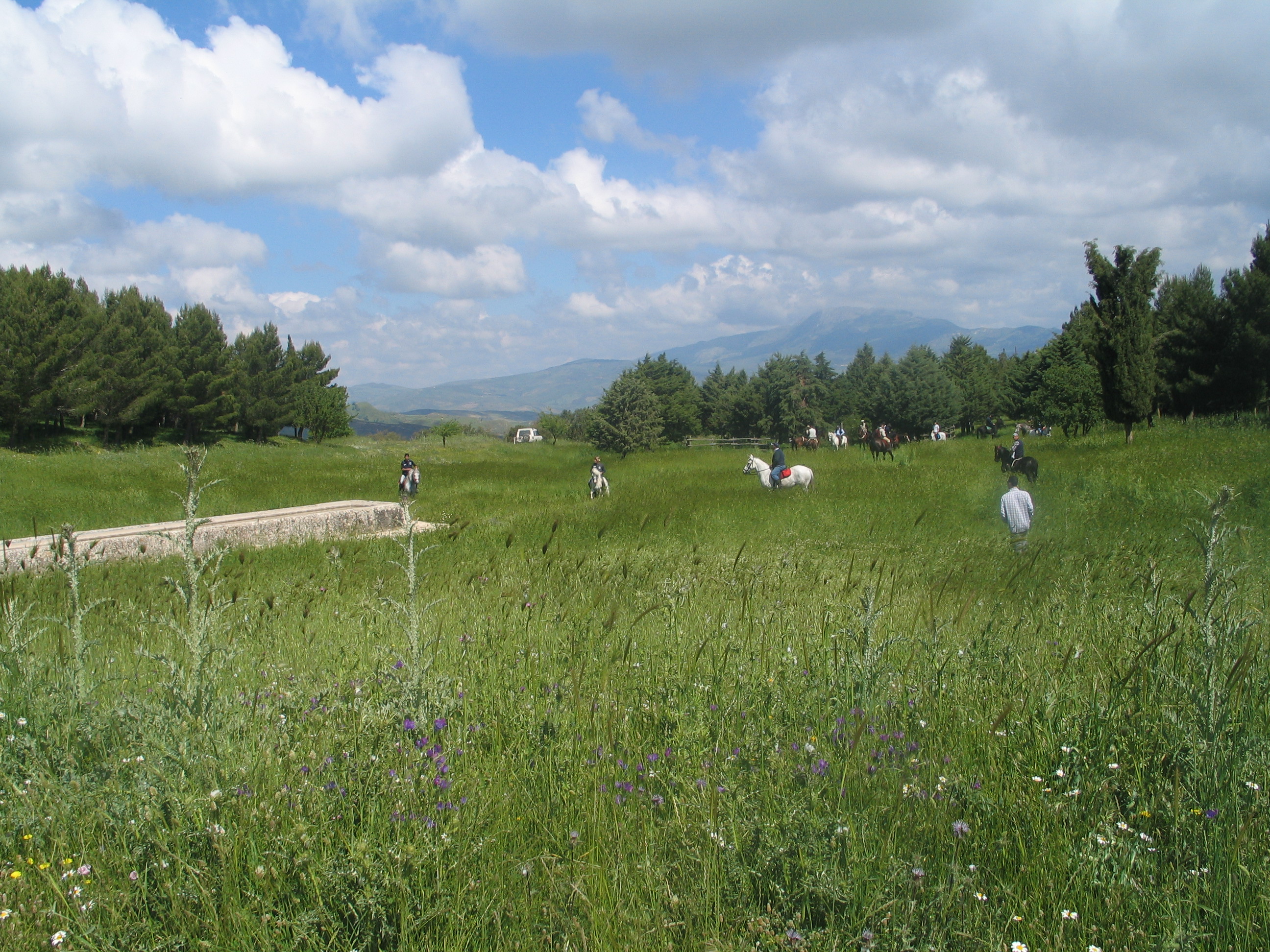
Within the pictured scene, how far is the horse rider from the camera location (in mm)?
20719

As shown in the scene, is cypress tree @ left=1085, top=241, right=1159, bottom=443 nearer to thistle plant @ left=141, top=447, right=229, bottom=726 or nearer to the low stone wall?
the low stone wall

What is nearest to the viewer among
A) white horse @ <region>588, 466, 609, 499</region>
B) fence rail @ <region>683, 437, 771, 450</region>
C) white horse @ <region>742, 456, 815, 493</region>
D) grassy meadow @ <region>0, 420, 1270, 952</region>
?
grassy meadow @ <region>0, 420, 1270, 952</region>

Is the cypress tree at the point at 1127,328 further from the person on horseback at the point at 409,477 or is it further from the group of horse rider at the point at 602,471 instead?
the person on horseback at the point at 409,477

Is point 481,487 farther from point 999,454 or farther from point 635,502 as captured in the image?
point 999,454

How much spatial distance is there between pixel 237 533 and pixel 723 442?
6437 centimetres

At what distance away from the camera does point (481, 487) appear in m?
28.0

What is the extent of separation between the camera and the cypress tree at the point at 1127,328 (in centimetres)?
2886

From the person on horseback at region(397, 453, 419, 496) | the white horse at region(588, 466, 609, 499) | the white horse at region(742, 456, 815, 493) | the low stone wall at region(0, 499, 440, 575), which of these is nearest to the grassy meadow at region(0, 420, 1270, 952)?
the low stone wall at region(0, 499, 440, 575)

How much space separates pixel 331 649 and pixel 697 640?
2.82 m

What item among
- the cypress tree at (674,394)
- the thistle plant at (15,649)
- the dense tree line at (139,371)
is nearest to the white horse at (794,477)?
the thistle plant at (15,649)

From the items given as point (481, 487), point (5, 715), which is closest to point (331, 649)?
point (5, 715)

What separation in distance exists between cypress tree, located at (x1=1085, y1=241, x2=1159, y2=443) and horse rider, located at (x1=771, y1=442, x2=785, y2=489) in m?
16.4

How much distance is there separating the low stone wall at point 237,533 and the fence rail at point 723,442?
168ft

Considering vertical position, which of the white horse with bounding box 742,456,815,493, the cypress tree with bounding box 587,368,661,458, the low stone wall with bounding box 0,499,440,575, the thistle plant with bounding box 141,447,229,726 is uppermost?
the cypress tree with bounding box 587,368,661,458
